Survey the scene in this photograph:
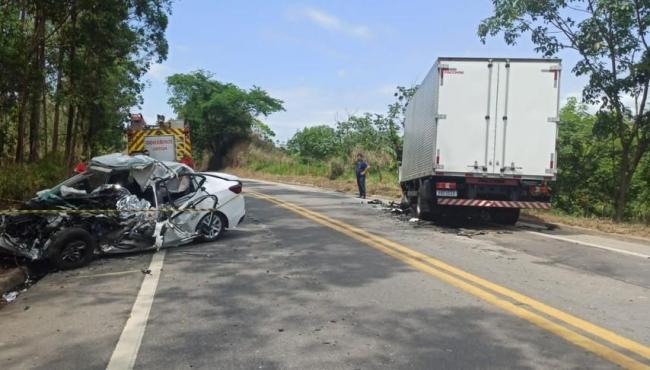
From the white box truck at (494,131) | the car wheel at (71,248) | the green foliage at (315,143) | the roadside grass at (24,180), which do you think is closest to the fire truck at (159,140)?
the roadside grass at (24,180)

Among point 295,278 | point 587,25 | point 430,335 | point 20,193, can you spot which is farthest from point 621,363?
point 587,25

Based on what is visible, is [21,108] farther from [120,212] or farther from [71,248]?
[71,248]

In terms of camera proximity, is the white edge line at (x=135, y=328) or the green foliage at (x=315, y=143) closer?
the white edge line at (x=135, y=328)

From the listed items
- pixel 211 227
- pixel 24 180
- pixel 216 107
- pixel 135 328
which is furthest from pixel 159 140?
pixel 216 107

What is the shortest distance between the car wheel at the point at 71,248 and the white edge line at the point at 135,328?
1359mm

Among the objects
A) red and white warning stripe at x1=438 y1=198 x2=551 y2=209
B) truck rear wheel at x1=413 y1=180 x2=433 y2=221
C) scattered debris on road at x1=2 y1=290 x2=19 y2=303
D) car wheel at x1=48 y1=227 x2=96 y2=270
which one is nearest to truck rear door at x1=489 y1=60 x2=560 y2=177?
red and white warning stripe at x1=438 y1=198 x2=551 y2=209

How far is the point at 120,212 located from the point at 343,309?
4.84m

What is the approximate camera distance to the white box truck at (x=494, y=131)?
12.7 meters

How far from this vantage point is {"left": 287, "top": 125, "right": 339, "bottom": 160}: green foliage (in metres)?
46.1

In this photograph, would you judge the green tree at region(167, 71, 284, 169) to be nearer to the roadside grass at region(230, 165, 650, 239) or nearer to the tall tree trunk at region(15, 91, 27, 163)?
the roadside grass at region(230, 165, 650, 239)

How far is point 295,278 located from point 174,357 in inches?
120

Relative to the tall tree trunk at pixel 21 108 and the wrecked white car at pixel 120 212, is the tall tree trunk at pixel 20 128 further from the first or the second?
the wrecked white car at pixel 120 212

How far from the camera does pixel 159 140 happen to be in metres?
21.8

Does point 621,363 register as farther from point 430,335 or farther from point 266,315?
point 266,315
